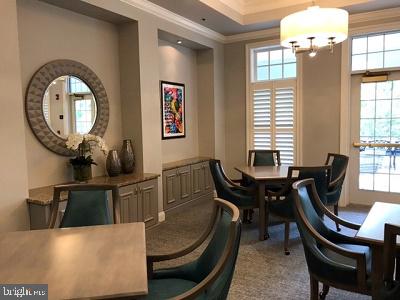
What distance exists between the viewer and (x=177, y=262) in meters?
3.33

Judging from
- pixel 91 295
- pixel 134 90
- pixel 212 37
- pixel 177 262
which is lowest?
pixel 177 262

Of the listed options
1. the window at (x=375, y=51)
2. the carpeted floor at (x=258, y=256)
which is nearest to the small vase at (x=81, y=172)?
the carpeted floor at (x=258, y=256)

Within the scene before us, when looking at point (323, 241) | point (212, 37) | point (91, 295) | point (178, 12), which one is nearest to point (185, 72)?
point (212, 37)

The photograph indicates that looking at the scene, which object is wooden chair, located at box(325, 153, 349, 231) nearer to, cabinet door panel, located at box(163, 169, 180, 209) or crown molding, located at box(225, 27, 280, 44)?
cabinet door panel, located at box(163, 169, 180, 209)

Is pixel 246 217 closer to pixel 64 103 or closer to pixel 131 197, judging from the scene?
pixel 131 197

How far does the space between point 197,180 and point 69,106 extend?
8.28 feet

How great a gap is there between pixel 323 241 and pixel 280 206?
1690 mm

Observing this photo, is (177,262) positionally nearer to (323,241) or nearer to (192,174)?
(323,241)

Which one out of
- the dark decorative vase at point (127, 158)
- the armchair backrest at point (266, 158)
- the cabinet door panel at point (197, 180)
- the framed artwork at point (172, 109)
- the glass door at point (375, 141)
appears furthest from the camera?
the cabinet door panel at point (197, 180)

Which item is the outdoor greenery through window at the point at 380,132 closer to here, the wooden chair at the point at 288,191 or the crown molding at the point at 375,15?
the crown molding at the point at 375,15

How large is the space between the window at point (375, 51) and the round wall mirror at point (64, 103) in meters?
3.95

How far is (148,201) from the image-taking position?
4258 mm

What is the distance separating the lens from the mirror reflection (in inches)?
146

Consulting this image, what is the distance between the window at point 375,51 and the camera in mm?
5000
